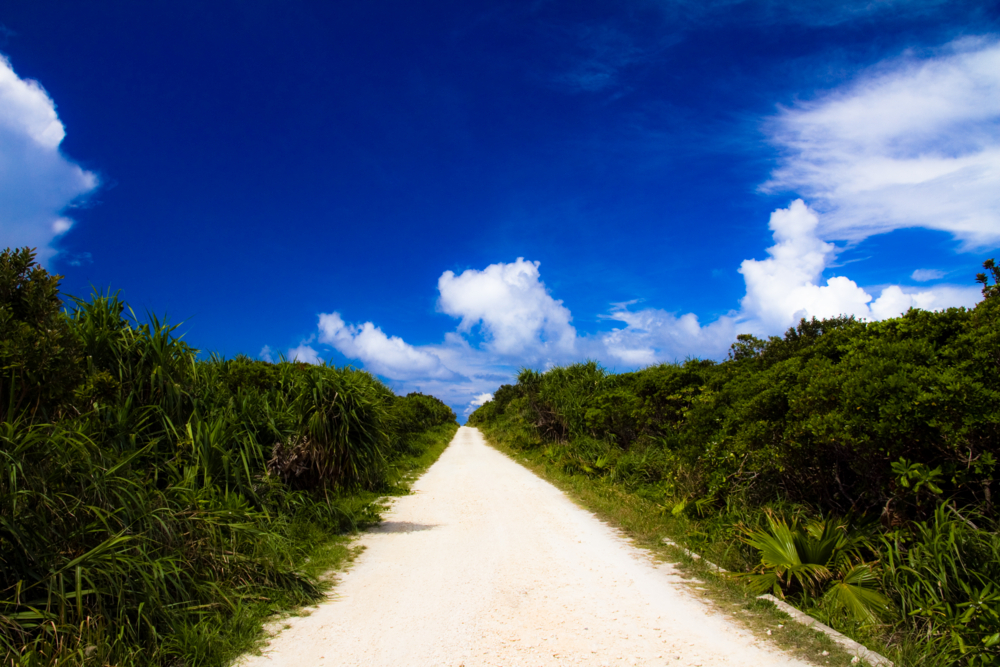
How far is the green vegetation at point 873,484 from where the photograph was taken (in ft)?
12.7

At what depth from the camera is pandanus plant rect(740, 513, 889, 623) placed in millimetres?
4383

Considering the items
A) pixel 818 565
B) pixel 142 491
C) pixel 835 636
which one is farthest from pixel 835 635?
pixel 142 491

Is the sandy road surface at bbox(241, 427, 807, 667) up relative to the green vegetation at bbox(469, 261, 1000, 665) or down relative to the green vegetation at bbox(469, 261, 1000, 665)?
down

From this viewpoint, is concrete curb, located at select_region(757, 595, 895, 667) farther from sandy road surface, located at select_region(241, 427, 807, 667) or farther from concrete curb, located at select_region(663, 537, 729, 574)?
concrete curb, located at select_region(663, 537, 729, 574)

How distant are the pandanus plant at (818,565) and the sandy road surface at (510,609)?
802mm

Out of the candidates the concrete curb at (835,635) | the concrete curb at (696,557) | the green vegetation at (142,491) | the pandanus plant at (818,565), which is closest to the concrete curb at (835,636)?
the concrete curb at (835,635)

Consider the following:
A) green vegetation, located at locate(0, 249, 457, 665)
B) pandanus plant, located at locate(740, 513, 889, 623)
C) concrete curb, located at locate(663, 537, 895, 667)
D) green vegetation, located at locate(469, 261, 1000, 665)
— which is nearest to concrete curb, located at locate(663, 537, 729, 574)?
green vegetation, located at locate(469, 261, 1000, 665)

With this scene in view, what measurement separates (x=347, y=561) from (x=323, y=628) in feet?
6.96

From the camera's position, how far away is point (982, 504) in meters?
4.30

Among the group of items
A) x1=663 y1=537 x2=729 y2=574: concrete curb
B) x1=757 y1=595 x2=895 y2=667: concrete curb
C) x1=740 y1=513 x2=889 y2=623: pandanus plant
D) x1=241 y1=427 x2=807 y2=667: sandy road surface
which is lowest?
x1=241 y1=427 x2=807 y2=667: sandy road surface

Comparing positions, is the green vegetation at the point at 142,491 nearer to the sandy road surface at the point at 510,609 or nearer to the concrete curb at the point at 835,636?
the sandy road surface at the point at 510,609

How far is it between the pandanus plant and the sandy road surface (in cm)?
80

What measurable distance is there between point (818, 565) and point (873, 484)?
→ 1031 mm

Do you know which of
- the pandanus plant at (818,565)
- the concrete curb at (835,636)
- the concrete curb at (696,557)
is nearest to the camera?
the concrete curb at (835,636)
